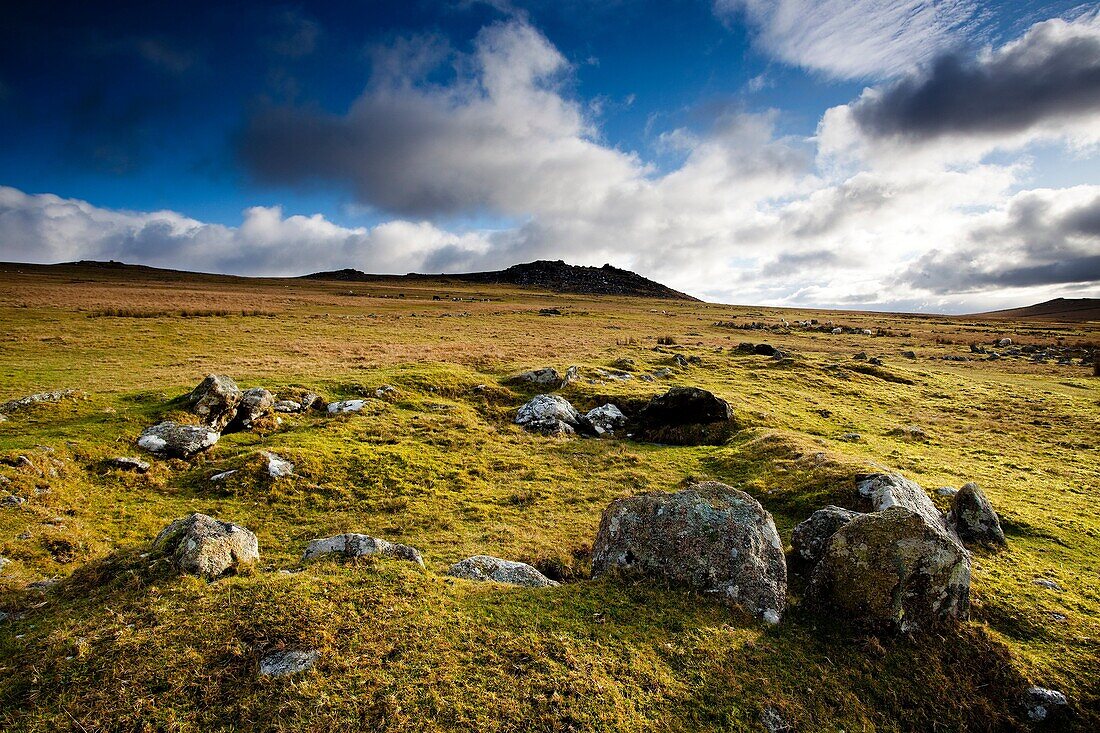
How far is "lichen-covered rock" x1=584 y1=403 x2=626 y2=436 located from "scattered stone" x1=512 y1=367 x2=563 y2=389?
14.9ft

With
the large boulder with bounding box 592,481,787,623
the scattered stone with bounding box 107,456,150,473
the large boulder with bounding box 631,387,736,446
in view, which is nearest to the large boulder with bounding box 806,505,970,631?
the large boulder with bounding box 592,481,787,623

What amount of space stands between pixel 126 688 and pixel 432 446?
14.2m

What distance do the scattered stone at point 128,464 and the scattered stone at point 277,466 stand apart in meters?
3.25

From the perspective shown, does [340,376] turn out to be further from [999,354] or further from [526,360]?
[999,354]

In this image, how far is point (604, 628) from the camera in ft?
25.7

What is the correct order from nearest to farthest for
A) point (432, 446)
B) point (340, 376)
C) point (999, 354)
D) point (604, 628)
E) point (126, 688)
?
1. point (126, 688)
2. point (604, 628)
3. point (432, 446)
4. point (340, 376)
5. point (999, 354)

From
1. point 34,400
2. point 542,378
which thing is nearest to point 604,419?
point 542,378

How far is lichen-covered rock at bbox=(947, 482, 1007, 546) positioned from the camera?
39.8ft

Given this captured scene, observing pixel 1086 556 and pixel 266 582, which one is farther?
pixel 1086 556

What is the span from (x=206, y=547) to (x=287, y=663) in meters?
3.33

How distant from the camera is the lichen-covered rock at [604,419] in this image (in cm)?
2364

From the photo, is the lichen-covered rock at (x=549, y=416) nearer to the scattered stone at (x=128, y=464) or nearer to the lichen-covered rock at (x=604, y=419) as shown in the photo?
the lichen-covered rock at (x=604, y=419)

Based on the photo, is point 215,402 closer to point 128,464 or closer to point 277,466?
point 128,464

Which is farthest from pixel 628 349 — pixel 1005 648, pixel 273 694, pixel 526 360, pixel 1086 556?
pixel 273 694
